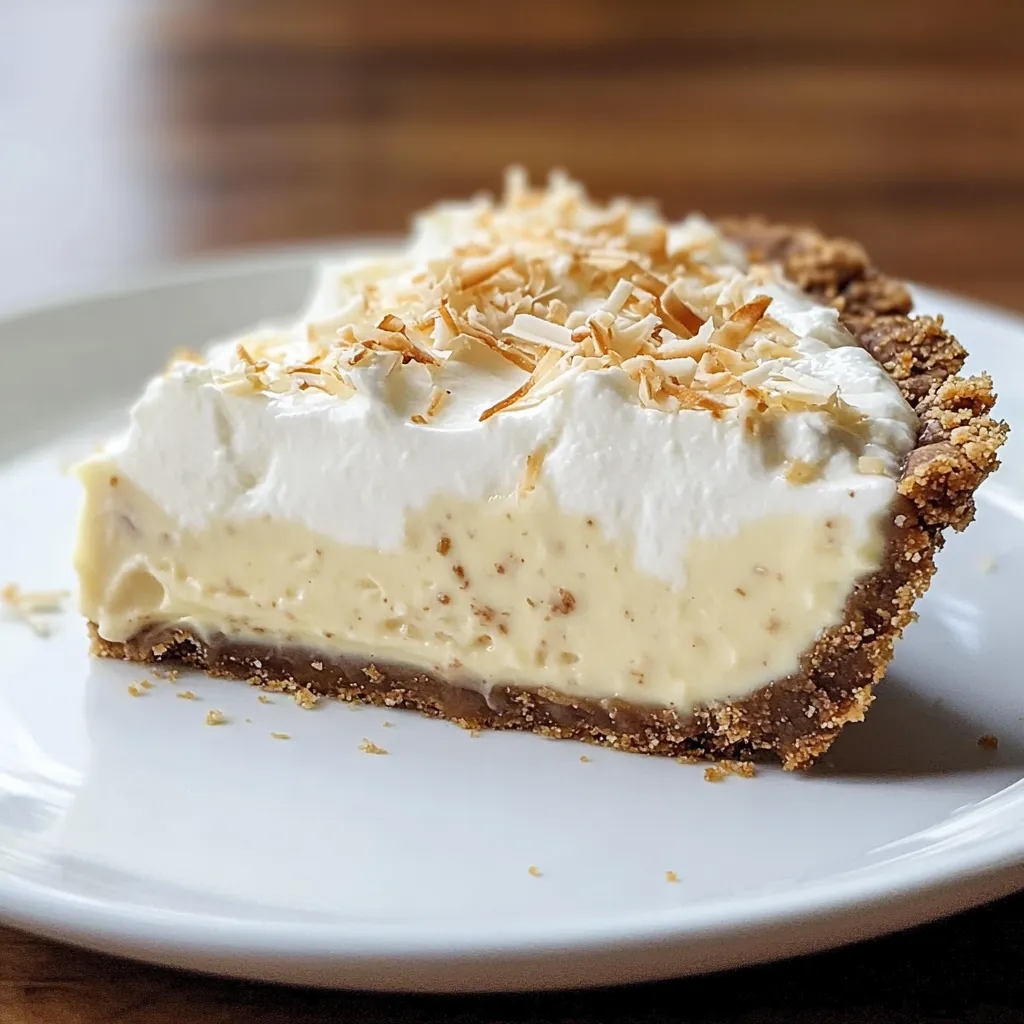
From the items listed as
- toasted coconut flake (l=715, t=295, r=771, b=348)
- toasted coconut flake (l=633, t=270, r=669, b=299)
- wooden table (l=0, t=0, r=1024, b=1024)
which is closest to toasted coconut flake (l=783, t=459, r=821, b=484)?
toasted coconut flake (l=715, t=295, r=771, b=348)

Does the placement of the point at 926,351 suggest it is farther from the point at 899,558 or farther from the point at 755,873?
the point at 755,873

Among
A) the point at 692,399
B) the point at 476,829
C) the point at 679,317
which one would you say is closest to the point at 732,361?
the point at 692,399

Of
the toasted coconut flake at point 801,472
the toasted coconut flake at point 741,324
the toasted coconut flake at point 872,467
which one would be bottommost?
the toasted coconut flake at point 801,472

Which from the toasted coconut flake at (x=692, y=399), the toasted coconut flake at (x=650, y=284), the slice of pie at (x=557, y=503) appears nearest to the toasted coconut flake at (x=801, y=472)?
the slice of pie at (x=557, y=503)

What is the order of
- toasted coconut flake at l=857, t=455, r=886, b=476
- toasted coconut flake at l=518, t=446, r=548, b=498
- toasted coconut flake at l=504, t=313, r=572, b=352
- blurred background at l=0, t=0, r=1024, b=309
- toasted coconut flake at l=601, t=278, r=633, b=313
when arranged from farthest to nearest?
blurred background at l=0, t=0, r=1024, b=309 < toasted coconut flake at l=601, t=278, r=633, b=313 < toasted coconut flake at l=504, t=313, r=572, b=352 < toasted coconut flake at l=518, t=446, r=548, b=498 < toasted coconut flake at l=857, t=455, r=886, b=476

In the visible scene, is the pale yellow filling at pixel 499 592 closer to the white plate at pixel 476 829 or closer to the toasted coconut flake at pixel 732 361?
the white plate at pixel 476 829

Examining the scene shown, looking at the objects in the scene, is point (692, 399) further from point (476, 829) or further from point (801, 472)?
point (476, 829)

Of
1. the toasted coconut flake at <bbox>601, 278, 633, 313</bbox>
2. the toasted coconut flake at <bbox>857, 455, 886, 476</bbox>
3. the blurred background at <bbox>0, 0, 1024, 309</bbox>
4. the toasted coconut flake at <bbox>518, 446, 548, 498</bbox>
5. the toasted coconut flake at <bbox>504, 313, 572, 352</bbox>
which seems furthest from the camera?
the blurred background at <bbox>0, 0, 1024, 309</bbox>

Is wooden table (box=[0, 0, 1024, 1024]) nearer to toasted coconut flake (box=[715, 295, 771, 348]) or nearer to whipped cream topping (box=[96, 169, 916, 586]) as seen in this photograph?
whipped cream topping (box=[96, 169, 916, 586])
